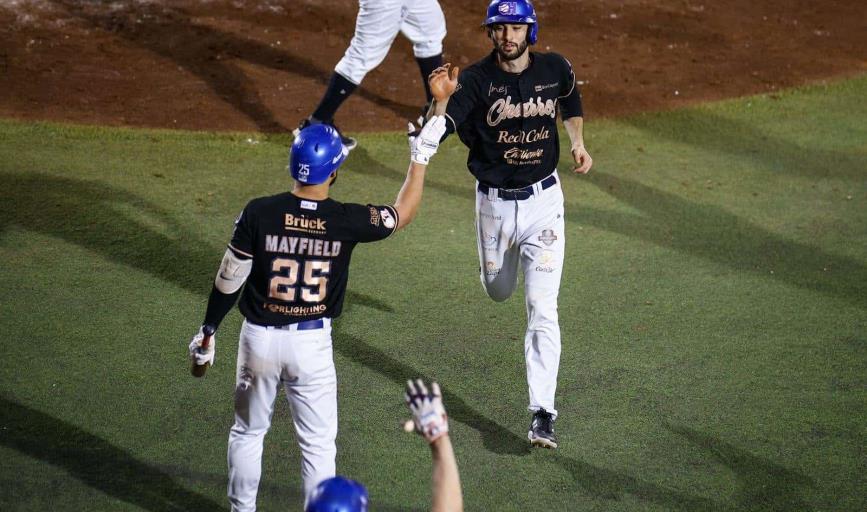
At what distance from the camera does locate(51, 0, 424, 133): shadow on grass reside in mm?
9617

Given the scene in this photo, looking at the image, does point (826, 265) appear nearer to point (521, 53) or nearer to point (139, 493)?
point (521, 53)

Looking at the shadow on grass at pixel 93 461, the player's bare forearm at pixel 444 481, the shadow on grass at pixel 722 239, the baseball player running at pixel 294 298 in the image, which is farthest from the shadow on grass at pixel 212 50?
the player's bare forearm at pixel 444 481

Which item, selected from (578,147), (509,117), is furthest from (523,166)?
(578,147)

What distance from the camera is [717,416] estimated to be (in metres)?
5.26

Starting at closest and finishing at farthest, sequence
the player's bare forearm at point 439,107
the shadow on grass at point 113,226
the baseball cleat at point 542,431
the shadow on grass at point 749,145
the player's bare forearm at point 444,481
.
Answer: the player's bare forearm at point 444,481 < the player's bare forearm at point 439,107 < the baseball cleat at point 542,431 < the shadow on grass at point 113,226 < the shadow on grass at point 749,145

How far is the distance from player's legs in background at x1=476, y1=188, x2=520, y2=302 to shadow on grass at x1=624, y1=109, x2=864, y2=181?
3944 mm

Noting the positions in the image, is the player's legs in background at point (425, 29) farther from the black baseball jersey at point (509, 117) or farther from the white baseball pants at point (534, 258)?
the white baseball pants at point (534, 258)

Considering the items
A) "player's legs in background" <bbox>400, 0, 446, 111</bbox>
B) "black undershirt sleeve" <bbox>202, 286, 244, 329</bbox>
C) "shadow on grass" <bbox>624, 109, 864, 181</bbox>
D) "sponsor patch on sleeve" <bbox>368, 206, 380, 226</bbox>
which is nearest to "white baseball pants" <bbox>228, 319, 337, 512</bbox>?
"black undershirt sleeve" <bbox>202, 286, 244, 329</bbox>

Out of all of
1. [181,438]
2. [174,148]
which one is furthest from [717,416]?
[174,148]

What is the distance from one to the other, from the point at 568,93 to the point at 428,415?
269 centimetres

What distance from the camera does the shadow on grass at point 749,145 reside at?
8.56 metres

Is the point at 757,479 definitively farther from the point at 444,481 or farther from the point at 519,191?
the point at 444,481

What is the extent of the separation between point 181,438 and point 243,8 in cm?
764

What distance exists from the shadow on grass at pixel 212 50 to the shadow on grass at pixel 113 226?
1.87 meters
